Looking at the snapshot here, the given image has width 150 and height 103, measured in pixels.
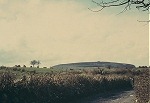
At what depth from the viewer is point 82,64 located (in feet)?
454

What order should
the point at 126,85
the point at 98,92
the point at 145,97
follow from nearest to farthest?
the point at 145,97 < the point at 98,92 < the point at 126,85

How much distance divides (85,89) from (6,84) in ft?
42.5

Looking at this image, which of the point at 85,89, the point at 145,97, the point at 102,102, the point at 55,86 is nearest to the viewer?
the point at 145,97

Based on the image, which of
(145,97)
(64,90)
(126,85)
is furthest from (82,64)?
(145,97)

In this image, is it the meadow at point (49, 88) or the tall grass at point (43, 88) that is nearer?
the meadow at point (49, 88)

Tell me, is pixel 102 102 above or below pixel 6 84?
below

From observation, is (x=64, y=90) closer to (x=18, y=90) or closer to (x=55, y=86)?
(x=55, y=86)

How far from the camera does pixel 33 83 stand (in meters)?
24.7

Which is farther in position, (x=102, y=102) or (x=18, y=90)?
(x=102, y=102)

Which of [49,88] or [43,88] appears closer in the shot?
[43,88]

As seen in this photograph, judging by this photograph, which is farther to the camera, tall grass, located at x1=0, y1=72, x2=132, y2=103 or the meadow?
tall grass, located at x1=0, y1=72, x2=132, y2=103

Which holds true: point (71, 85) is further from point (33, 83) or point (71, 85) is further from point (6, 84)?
point (6, 84)

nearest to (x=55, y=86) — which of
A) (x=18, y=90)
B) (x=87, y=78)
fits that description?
(x=18, y=90)

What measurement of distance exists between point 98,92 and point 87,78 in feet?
9.70
